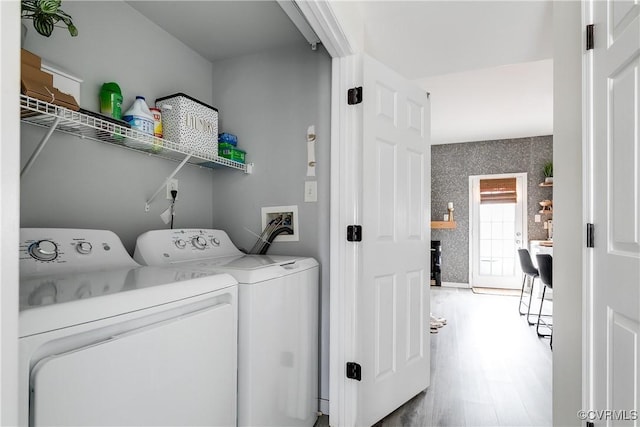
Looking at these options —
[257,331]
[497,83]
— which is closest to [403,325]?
[257,331]

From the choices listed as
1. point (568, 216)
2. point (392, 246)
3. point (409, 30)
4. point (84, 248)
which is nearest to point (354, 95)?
point (409, 30)

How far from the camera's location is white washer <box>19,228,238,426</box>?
0.70 metres

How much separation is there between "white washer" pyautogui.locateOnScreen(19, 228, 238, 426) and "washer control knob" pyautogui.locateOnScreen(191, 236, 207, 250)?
19.6 inches

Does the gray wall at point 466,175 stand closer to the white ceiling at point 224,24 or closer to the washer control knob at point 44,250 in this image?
the white ceiling at point 224,24

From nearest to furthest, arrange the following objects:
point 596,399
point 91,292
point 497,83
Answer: point 91,292 < point 596,399 < point 497,83

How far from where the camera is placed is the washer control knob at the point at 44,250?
3.92 feet

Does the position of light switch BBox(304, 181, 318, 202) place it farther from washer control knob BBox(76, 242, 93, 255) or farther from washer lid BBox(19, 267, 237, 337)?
washer control knob BBox(76, 242, 93, 255)

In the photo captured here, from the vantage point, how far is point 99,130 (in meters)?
1.46

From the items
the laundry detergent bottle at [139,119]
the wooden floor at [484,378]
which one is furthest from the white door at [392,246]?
the laundry detergent bottle at [139,119]

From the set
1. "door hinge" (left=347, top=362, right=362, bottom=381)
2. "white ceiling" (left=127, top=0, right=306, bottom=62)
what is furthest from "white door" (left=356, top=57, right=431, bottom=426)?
"white ceiling" (left=127, top=0, right=306, bottom=62)

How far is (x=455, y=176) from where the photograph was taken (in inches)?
241

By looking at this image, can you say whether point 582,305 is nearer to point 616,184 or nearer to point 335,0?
point 616,184

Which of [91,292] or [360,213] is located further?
[360,213]

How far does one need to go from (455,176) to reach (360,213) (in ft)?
16.0
